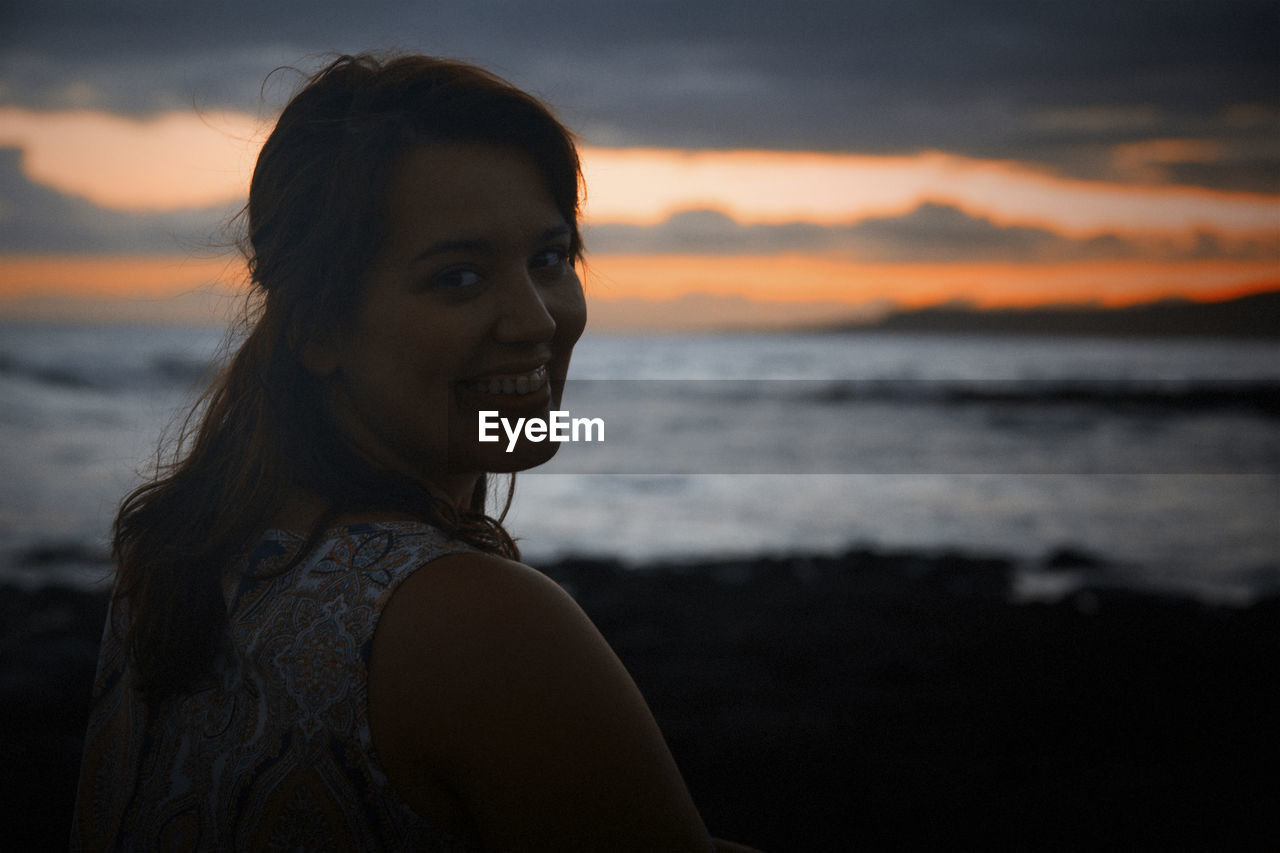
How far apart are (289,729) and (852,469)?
825 inches

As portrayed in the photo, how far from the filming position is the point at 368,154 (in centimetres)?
148

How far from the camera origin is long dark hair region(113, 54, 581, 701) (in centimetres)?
142

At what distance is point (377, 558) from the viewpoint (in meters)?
1.24

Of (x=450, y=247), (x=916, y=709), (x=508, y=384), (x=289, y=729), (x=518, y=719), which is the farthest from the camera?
(x=916, y=709)

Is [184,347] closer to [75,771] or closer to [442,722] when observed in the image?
[75,771]

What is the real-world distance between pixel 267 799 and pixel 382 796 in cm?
19

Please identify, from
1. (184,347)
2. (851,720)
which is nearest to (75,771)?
(851,720)

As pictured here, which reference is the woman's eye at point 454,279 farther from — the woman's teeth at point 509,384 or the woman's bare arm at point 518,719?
the woman's bare arm at point 518,719

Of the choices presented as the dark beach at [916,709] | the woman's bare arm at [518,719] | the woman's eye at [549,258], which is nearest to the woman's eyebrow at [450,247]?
the woman's eye at [549,258]

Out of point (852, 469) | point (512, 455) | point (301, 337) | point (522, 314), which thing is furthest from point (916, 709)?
point (852, 469)

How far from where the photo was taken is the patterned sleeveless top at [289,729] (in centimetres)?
119

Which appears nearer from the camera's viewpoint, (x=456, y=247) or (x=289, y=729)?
(x=289, y=729)

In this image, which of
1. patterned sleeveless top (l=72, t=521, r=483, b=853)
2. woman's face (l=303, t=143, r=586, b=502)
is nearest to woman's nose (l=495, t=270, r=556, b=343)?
woman's face (l=303, t=143, r=586, b=502)

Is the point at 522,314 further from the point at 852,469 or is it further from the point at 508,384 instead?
the point at 852,469
